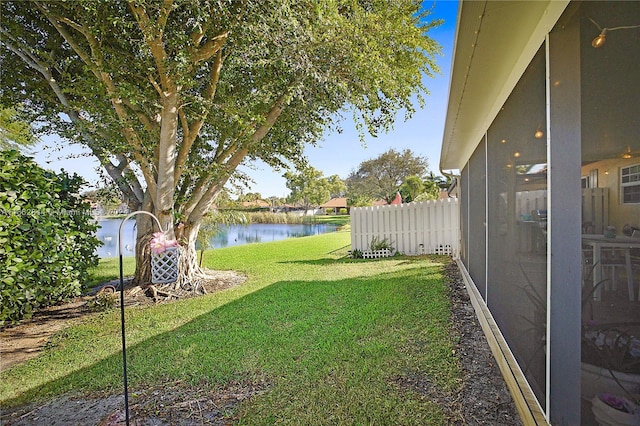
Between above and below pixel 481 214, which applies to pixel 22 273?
below

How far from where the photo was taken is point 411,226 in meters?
9.01

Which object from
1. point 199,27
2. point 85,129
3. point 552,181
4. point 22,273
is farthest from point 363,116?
point 22,273

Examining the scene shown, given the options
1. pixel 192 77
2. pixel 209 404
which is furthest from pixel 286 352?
pixel 192 77

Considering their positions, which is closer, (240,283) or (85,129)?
(85,129)

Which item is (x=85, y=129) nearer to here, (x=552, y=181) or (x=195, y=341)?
(x=195, y=341)

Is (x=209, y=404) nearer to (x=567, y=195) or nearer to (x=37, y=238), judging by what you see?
(x=567, y=195)

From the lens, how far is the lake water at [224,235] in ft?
12.7

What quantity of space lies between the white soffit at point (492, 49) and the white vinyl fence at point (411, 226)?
5.40 metres

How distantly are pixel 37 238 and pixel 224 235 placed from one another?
28.5ft

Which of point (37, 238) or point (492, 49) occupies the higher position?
point (492, 49)

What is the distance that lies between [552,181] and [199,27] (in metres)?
4.68

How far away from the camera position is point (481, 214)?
3822 mm

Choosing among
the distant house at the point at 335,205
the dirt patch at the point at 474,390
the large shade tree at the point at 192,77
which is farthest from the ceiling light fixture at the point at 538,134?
the distant house at the point at 335,205

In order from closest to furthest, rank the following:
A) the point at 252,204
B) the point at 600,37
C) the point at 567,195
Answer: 1. the point at 600,37
2. the point at 567,195
3. the point at 252,204
